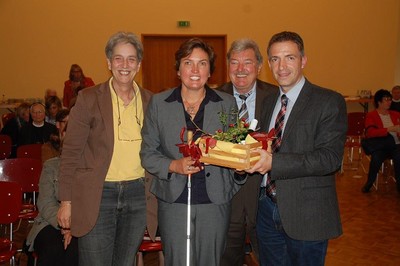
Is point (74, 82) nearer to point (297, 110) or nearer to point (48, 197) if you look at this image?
point (48, 197)

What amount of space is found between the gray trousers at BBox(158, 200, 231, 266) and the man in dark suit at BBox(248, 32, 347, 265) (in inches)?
13.9

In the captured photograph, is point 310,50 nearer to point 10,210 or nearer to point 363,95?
point 363,95

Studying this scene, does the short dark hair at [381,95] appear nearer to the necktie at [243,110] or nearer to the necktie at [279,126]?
the necktie at [243,110]

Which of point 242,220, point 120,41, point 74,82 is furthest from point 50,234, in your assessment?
point 74,82

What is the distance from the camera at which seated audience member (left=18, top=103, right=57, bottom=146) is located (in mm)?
6406

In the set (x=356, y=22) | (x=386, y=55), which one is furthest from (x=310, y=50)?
(x=386, y=55)

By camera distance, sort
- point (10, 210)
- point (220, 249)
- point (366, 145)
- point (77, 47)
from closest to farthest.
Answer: point (220, 249)
point (10, 210)
point (366, 145)
point (77, 47)

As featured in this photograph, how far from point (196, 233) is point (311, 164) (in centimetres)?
76

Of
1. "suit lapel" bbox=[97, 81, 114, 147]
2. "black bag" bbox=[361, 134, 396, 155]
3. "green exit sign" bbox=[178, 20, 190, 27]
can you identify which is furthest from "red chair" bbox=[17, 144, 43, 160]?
"green exit sign" bbox=[178, 20, 190, 27]

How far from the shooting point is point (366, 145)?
725cm

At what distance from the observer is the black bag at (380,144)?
282 inches

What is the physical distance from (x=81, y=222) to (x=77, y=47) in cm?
925

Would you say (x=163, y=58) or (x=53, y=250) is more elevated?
(x=163, y=58)

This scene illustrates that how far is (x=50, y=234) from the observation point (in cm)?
335
